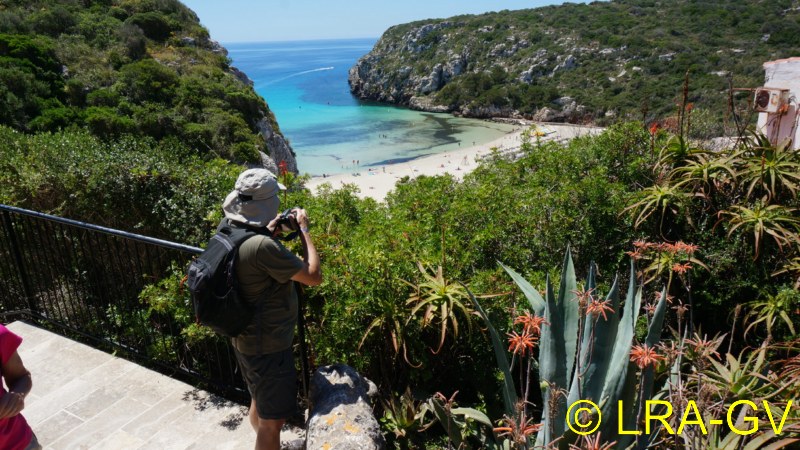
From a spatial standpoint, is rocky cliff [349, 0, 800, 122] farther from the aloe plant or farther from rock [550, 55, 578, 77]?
the aloe plant

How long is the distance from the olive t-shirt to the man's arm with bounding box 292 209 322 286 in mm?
59

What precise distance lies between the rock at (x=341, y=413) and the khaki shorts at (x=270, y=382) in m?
0.19

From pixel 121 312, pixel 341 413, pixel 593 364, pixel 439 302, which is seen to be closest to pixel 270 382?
pixel 341 413

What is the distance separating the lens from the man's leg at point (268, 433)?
296cm

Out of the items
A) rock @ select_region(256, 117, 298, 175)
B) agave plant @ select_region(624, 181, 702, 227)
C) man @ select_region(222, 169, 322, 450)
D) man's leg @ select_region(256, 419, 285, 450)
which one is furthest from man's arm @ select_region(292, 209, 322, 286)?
rock @ select_region(256, 117, 298, 175)

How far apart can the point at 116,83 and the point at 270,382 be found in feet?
107

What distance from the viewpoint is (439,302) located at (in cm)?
318

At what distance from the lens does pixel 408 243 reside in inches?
148

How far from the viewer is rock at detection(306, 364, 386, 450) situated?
8.97ft

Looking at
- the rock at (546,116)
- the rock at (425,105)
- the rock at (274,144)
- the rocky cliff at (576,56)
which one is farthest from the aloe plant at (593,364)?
the rock at (425,105)

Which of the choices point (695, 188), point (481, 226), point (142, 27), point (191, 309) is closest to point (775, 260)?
point (695, 188)

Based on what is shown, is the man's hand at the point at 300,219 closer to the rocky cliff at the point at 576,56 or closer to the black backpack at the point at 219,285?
the black backpack at the point at 219,285

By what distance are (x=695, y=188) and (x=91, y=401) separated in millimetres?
5403

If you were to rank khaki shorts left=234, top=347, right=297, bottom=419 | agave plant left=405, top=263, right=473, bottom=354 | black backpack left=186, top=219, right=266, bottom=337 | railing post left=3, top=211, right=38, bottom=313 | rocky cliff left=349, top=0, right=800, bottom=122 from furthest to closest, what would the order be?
rocky cliff left=349, top=0, right=800, bottom=122
railing post left=3, top=211, right=38, bottom=313
agave plant left=405, top=263, right=473, bottom=354
khaki shorts left=234, top=347, right=297, bottom=419
black backpack left=186, top=219, right=266, bottom=337
